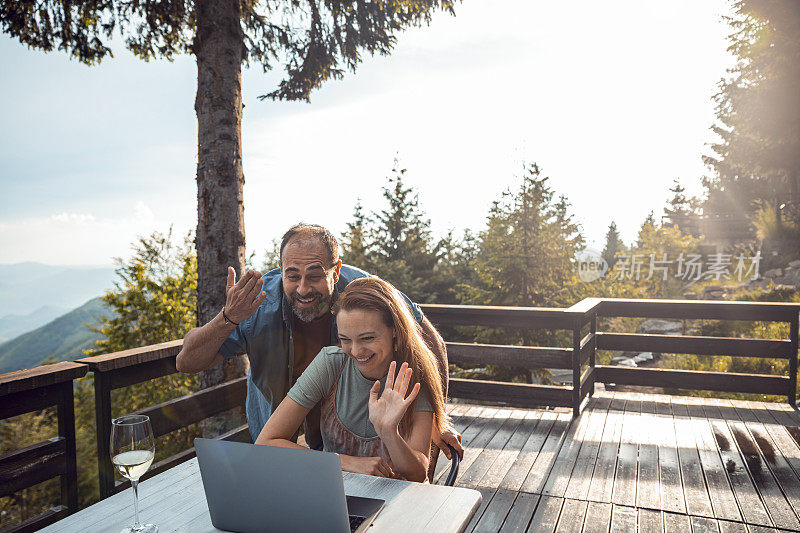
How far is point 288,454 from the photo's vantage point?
0.98 meters

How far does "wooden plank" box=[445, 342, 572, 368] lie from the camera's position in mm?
4426

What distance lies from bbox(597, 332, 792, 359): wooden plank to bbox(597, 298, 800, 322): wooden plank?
0.21m

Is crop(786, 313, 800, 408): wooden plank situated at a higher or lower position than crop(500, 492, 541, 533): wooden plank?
higher

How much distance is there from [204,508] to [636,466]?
2.83 meters

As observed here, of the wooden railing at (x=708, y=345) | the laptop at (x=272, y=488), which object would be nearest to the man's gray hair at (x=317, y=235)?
the laptop at (x=272, y=488)

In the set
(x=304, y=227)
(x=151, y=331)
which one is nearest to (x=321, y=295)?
(x=304, y=227)

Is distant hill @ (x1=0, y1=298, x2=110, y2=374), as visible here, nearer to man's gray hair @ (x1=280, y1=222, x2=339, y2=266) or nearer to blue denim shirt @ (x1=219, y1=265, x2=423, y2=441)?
blue denim shirt @ (x1=219, y1=265, x2=423, y2=441)

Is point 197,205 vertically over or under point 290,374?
over

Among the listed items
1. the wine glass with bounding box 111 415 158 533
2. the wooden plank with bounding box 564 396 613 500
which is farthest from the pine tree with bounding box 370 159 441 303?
the wine glass with bounding box 111 415 158 533

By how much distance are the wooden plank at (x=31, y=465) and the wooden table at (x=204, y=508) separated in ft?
2.97

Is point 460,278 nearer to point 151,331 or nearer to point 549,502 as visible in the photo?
point 151,331

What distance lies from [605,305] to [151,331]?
9.48 metres

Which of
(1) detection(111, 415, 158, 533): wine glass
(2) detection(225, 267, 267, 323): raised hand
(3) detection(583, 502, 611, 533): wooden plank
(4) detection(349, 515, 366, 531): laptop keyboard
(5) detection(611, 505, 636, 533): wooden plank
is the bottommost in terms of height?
(3) detection(583, 502, 611, 533): wooden plank

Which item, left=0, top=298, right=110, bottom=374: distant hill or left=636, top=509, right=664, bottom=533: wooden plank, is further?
left=0, top=298, right=110, bottom=374: distant hill
